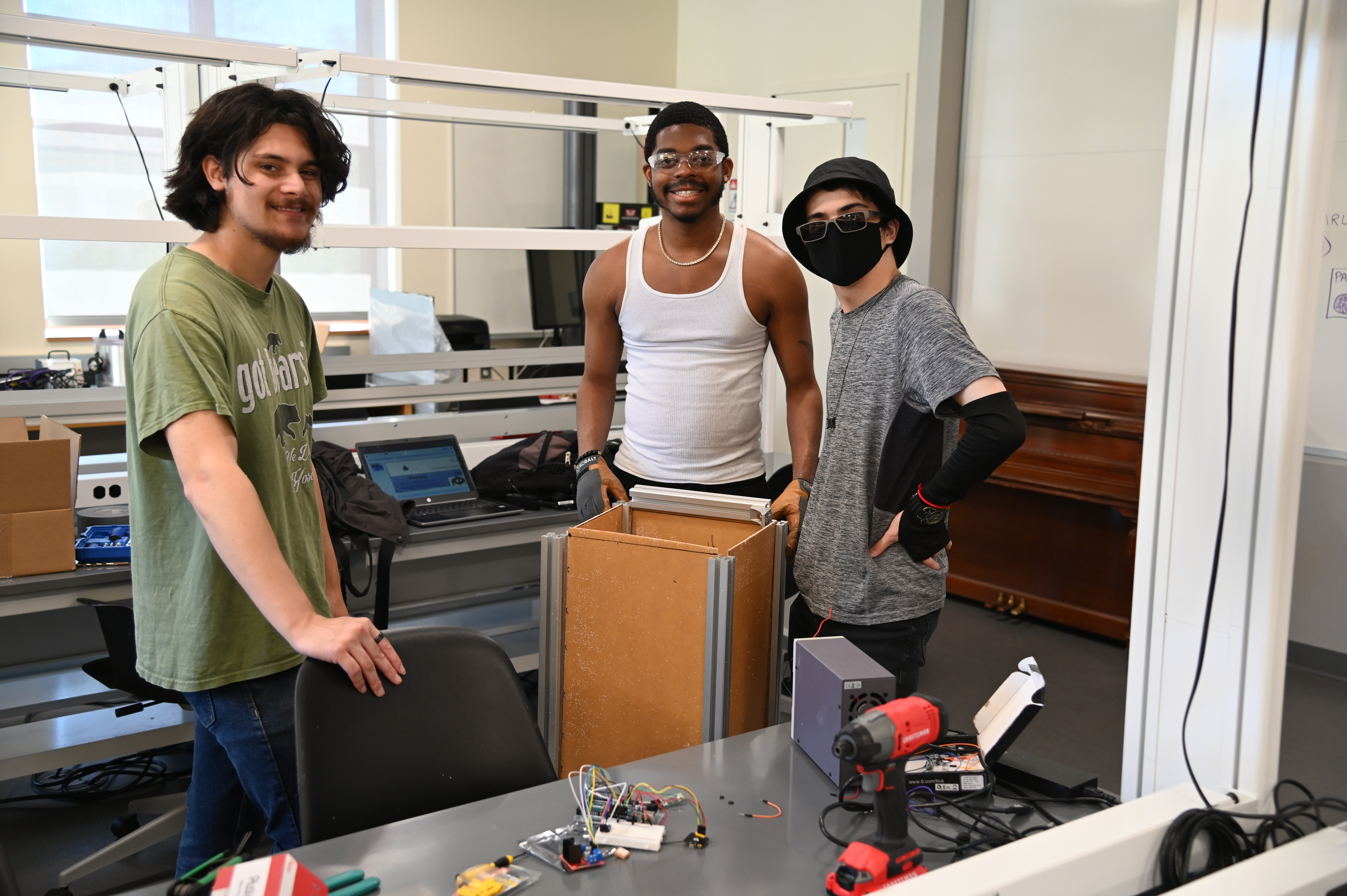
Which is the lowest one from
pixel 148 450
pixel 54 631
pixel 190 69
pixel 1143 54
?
pixel 54 631

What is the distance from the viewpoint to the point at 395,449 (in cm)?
294

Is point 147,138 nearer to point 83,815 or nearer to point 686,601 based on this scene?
point 83,815

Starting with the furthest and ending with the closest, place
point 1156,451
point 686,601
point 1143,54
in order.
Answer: point 1143,54 < point 686,601 < point 1156,451

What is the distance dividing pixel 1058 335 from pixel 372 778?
3692 millimetres

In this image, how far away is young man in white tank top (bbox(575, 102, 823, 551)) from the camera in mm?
2137

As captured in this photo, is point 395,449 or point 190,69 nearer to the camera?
point 190,69

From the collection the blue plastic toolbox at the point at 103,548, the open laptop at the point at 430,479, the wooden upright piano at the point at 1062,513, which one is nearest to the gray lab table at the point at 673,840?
the blue plastic toolbox at the point at 103,548

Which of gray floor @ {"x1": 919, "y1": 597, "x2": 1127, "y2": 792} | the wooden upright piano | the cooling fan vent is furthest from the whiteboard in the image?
the cooling fan vent

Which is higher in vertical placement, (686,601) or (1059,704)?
(686,601)

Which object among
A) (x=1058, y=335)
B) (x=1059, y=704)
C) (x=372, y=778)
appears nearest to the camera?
(x=372, y=778)

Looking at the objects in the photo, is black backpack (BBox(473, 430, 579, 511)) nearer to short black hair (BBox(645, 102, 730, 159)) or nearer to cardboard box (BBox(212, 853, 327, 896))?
short black hair (BBox(645, 102, 730, 159))

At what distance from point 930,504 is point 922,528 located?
0.04m

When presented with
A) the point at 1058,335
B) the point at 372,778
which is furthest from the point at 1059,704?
the point at 372,778

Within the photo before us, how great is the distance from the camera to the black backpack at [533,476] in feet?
10.1
